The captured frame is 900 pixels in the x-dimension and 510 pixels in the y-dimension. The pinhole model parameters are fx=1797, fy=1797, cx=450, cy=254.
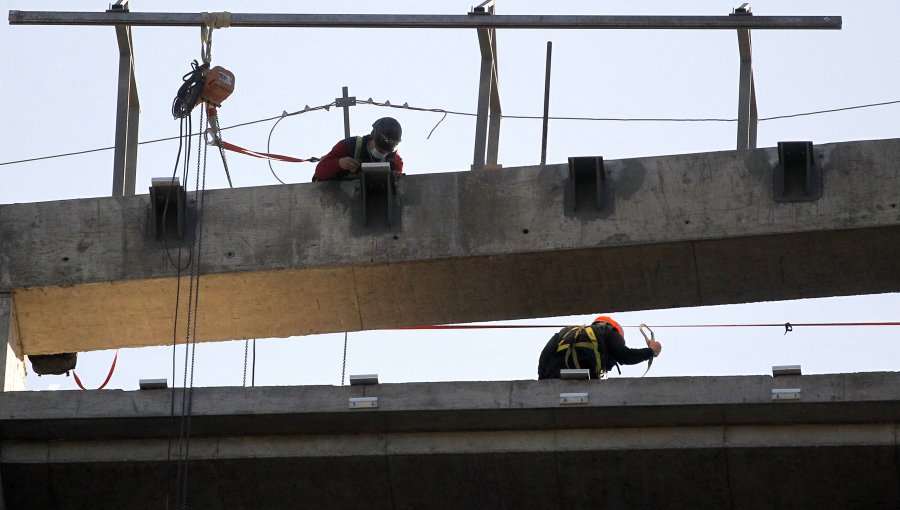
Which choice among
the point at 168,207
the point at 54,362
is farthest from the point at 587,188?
the point at 54,362

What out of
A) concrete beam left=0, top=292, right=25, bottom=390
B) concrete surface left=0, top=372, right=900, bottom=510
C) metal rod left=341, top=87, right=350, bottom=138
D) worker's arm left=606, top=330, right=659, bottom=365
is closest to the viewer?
concrete surface left=0, top=372, right=900, bottom=510

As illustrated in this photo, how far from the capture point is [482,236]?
47.0ft

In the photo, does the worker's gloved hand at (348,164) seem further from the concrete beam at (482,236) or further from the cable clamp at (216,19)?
the cable clamp at (216,19)

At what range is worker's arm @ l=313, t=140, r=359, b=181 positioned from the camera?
47.6ft

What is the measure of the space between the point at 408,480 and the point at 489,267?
2.03 metres

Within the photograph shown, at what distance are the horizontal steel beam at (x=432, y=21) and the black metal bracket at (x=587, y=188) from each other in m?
1.38

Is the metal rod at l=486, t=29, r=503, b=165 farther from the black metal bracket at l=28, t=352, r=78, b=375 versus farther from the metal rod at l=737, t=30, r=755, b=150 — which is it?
the black metal bracket at l=28, t=352, r=78, b=375

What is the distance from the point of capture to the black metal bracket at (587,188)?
46.9ft

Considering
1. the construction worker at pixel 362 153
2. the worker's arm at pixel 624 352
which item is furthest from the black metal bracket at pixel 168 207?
the worker's arm at pixel 624 352

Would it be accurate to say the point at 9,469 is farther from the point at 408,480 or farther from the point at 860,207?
the point at 860,207

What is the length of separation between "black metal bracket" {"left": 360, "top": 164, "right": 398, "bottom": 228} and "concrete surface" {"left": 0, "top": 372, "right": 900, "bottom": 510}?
177 centimetres

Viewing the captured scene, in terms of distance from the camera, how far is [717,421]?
13141 millimetres

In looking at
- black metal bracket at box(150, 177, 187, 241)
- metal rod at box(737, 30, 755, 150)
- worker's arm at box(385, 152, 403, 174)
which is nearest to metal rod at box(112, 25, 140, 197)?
black metal bracket at box(150, 177, 187, 241)

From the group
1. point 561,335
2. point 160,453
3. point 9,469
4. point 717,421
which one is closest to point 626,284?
point 561,335
